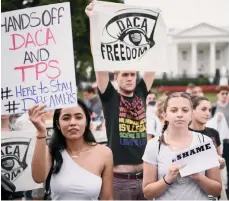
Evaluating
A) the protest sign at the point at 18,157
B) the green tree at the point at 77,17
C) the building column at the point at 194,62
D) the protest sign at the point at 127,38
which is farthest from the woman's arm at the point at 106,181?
the building column at the point at 194,62

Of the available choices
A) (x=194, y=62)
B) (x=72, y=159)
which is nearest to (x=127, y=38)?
(x=72, y=159)

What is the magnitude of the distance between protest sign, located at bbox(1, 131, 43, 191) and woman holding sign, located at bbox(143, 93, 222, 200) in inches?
63.5

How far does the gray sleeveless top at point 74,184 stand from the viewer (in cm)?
282

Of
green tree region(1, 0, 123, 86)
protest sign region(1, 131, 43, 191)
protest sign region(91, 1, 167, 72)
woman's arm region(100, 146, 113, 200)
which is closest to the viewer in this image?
woman's arm region(100, 146, 113, 200)

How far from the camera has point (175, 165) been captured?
2.75 metres

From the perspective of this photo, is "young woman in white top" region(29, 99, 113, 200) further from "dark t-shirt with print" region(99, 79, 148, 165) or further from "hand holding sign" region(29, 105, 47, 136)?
"dark t-shirt with print" region(99, 79, 148, 165)

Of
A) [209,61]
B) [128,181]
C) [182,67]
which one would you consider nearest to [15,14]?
[128,181]

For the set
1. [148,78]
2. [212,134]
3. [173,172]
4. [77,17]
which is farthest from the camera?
[77,17]

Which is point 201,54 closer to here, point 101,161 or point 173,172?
point 101,161

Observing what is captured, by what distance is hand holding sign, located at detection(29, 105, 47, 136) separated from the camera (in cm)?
280

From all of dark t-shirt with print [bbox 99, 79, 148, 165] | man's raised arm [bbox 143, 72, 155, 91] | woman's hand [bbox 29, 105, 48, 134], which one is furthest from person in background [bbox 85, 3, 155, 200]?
woman's hand [bbox 29, 105, 48, 134]

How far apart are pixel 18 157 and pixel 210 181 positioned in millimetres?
2100

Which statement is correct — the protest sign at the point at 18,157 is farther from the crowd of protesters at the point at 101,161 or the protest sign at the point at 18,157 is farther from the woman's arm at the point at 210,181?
the woman's arm at the point at 210,181

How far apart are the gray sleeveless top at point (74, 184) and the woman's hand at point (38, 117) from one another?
26cm
